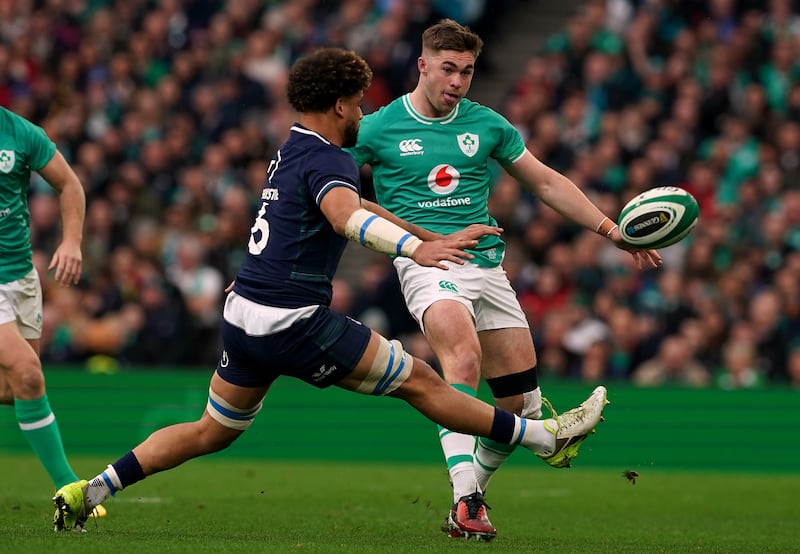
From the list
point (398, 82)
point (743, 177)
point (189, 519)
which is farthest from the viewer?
point (398, 82)

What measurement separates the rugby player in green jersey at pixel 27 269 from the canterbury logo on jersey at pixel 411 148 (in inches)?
80.3

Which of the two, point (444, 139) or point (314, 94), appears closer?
point (314, 94)

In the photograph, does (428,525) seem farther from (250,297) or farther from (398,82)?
(398,82)

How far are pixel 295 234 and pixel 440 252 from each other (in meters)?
0.85

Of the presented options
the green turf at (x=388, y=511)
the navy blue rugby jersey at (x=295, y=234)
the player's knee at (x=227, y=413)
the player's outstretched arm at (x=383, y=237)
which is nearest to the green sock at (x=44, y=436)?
the green turf at (x=388, y=511)

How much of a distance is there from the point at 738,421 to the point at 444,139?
274 inches

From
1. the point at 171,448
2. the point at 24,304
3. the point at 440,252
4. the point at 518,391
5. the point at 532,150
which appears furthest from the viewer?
the point at 532,150

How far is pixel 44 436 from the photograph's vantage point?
9133 millimetres

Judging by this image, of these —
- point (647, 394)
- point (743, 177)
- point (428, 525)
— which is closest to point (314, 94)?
point (428, 525)

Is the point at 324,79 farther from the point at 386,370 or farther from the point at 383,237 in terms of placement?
the point at 386,370

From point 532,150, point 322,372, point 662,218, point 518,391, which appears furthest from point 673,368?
point 322,372

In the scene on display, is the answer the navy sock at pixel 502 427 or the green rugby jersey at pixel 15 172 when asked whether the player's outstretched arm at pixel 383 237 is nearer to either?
the navy sock at pixel 502 427

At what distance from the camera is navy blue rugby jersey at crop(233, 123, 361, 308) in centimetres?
739

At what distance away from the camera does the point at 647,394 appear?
15.0 m
